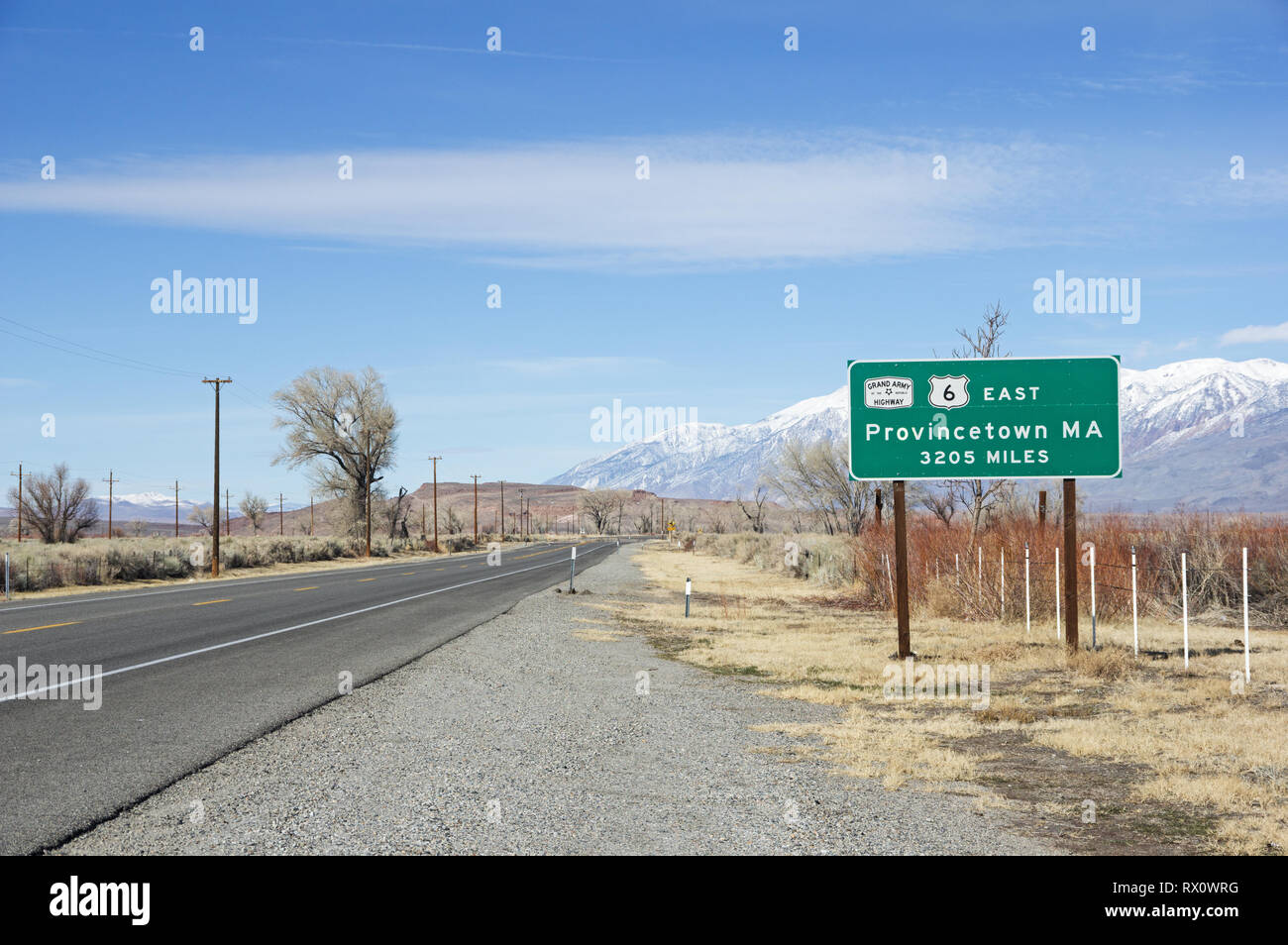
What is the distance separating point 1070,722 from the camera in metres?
10.4

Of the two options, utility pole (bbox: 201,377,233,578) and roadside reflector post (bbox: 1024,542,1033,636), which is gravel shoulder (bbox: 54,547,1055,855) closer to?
roadside reflector post (bbox: 1024,542,1033,636)

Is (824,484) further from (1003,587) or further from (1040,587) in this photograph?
(1040,587)

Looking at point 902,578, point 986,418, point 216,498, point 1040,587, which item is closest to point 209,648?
point 902,578

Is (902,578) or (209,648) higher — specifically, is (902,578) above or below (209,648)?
above

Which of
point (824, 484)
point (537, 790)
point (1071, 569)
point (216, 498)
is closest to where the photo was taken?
point (537, 790)

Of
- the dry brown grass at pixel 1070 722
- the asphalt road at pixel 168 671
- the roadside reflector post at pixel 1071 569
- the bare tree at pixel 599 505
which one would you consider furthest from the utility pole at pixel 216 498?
the bare tree at pixel 599 505

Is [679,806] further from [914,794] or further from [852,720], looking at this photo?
[852,720]

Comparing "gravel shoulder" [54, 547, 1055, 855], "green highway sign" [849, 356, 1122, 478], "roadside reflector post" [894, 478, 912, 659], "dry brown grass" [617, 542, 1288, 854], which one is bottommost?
"dry brown grass" [617, 542, 1288, 854]

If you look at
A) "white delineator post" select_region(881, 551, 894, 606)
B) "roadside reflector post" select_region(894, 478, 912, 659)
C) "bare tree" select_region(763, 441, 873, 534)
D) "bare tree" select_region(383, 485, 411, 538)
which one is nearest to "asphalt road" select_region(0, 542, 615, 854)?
"roadside reflector post" select_region(894, 478, 912, 659)

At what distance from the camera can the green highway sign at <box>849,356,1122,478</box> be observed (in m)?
15.5

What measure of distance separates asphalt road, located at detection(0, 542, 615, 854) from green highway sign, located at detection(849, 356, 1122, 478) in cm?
800

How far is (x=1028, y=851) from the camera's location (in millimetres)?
5922

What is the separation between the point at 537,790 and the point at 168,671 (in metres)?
7.33

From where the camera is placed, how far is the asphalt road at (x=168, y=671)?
690 cm
